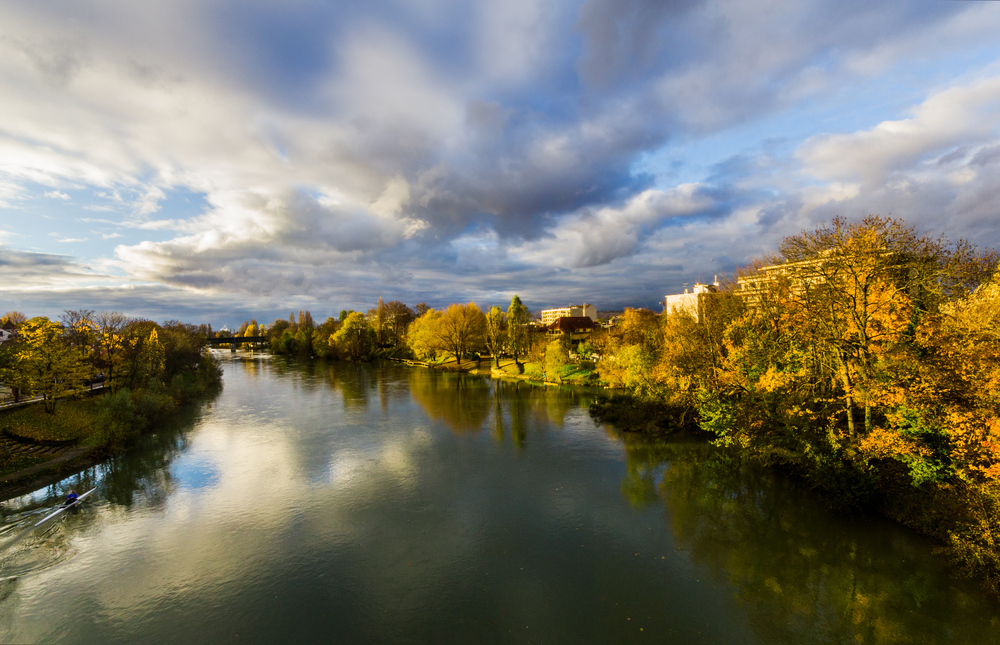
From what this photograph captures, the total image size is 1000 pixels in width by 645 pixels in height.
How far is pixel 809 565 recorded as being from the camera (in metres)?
13.2

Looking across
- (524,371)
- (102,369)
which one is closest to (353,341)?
(524,371)

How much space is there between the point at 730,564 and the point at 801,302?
11105mm

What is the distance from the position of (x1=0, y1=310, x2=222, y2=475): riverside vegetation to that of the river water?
4038mm

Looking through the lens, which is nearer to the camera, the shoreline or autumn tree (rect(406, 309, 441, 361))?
the shoreline

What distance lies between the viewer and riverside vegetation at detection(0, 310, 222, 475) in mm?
25312

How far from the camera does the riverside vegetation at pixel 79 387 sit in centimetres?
2531

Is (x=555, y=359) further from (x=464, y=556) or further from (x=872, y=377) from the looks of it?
(x=464, y=556)

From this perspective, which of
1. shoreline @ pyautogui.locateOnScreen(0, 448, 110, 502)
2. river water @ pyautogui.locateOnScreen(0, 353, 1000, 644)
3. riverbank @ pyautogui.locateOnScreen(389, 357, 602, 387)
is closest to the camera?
river water @ pyautogui.locateOnScreen(0, 353, 1000, 644)

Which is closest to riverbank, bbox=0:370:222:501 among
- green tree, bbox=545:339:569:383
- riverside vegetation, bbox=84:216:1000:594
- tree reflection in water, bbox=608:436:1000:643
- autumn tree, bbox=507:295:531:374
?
tree reflection in water, bbox=608:436:1000:643

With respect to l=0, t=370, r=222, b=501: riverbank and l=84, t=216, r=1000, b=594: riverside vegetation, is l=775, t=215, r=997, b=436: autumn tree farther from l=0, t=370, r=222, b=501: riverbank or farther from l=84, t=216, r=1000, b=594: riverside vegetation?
l=0, t=370, r=222, b=501: riverbank

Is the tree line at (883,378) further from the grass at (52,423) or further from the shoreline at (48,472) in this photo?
the grass at (52,423)

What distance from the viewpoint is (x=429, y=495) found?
61.1ft

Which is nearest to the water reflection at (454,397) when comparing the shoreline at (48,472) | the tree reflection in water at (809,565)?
the tree reflection in water at (809,565)

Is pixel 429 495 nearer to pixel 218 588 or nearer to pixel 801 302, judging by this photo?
pixel 218 588
